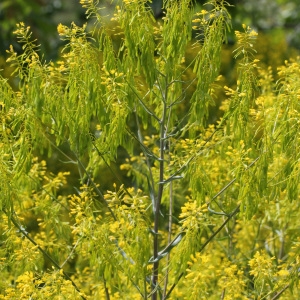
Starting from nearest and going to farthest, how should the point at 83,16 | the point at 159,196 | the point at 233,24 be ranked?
the point at 159,196 → the point at 233,24 → the point at 83,16

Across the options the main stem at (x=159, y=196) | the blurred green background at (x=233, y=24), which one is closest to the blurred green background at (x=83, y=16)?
the blurred green background at (x=233, y=24)

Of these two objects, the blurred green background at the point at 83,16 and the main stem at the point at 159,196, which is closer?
the main stem at the point at 159,196

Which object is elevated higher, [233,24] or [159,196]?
[159,196]

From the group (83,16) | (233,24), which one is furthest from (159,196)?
(83,16)

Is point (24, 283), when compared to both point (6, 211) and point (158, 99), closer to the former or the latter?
point (6, 211)

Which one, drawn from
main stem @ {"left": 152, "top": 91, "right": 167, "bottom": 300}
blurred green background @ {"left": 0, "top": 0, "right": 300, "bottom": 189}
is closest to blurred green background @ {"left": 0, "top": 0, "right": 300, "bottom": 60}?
blurred green background @ {"left": 0, "top": 0, "right": 300, "bottom": 189}

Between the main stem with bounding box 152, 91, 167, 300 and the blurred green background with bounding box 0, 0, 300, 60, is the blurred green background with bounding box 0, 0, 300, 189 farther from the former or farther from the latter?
the main stem with bounding box 152, 91, 167, 300

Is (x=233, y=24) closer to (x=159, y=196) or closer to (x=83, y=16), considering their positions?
(x=83, y=16)

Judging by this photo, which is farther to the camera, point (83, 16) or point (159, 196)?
point (83, 16)

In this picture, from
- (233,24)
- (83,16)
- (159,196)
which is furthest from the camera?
(83,16)

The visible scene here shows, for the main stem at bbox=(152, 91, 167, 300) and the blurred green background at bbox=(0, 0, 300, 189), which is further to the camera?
the blurred green background at bbox=(0, 0, 300, 189)

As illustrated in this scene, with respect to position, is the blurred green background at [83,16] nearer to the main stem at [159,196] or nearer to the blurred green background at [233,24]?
the blurred green background at [233,24]

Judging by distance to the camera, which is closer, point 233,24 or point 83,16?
point 233,24

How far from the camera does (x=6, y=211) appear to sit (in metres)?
5.32
